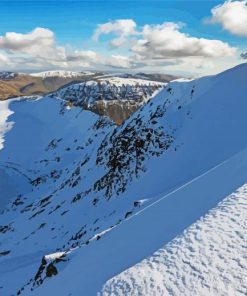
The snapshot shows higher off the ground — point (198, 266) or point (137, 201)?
point (198, 266)

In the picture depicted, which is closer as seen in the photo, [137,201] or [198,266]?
[198,266]

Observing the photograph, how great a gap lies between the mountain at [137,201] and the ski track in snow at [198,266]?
0.04 m

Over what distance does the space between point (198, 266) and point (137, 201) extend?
22.1m

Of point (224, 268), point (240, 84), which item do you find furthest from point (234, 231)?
point (240, 84)

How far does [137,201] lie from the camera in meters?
34.4

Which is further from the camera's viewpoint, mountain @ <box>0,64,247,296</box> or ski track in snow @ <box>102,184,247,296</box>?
mountain @ <box>0,64,247,296</box>

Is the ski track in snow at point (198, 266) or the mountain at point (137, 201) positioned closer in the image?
the ski track in snow at point (198, 266)

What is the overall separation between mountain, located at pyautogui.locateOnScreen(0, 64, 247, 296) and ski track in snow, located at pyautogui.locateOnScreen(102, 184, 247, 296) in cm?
4

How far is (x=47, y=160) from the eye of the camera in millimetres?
107250

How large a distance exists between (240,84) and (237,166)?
34.1 m

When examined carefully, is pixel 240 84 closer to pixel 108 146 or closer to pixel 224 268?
pixel 108 146

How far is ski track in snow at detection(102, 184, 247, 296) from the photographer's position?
11617 millimetres

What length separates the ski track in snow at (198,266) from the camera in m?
11.6

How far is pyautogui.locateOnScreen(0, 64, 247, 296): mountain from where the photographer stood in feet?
43.7
